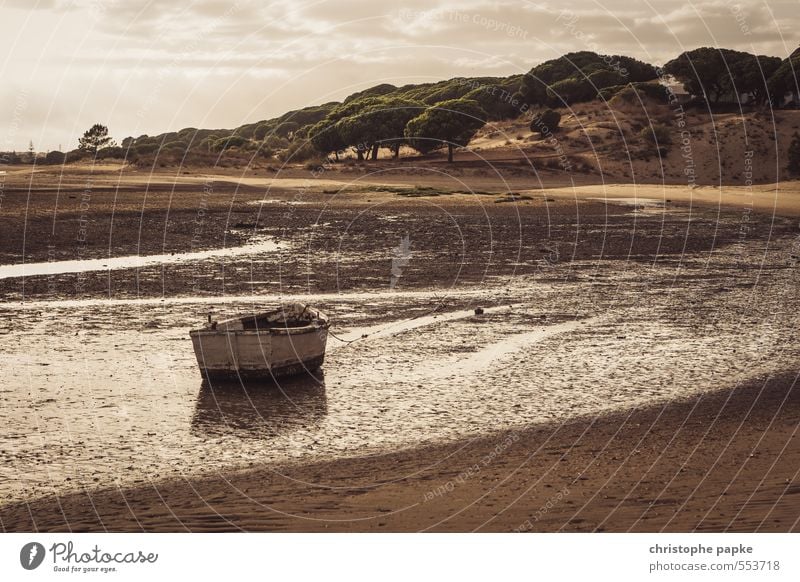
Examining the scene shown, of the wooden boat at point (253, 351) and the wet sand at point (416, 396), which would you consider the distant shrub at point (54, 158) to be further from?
the wooden boat at point (253, 351)

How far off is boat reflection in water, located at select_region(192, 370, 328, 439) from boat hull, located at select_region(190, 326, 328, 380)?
0.70 feet

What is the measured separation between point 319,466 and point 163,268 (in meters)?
24.3

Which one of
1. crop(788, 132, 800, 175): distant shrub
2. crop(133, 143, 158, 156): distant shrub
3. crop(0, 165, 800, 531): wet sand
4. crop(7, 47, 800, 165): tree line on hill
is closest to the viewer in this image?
crop(0, 165, 800, 531): wet sand

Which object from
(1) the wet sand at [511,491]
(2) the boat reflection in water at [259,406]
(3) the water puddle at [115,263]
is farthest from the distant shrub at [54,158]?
(1) the wet sand at [511,491]

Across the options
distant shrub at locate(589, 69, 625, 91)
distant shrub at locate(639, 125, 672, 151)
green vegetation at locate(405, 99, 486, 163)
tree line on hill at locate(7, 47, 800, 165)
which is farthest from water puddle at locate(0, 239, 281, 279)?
distant shrub at locate(589, 69, 625, 91)

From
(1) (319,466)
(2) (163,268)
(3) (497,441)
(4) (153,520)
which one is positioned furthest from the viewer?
(2) (163,268)

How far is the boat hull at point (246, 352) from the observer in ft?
73.7

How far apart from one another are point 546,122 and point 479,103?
7.36 m

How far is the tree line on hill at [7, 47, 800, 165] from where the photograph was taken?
98.5 metres

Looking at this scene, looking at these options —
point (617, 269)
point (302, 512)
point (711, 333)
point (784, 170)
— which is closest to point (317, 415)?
point (302, 512)

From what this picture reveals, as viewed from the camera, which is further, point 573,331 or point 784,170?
point 784,170

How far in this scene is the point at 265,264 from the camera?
1655 inches

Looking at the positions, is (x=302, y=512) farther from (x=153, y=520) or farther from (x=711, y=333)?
(x=711, y=333)

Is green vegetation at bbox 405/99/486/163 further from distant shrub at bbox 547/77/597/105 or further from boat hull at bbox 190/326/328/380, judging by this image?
boat hull at bbox 190/326/328/380
